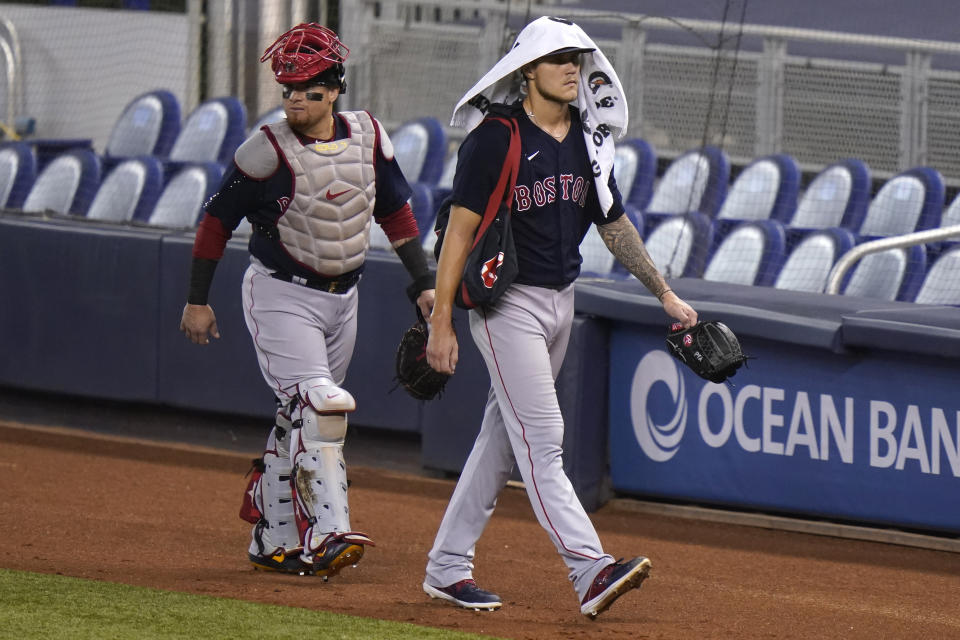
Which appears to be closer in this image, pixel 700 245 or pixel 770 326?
pixel 770 326

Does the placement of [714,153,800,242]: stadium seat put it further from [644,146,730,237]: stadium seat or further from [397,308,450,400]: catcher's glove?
[397,308,450,400]: catcher's glove

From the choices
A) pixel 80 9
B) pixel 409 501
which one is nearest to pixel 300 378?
pixel 409 501

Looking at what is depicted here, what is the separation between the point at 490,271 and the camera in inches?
159

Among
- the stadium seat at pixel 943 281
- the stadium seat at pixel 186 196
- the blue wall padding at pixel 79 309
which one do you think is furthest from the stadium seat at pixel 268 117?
the stadium seat at pixel 943 281

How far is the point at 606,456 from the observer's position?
6.43 metres

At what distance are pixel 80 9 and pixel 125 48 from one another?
4.87 ft

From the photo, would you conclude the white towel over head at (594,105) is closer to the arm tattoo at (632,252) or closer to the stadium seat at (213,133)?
the arm tattoo at (632,252)

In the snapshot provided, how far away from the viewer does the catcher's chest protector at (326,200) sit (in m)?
4.68

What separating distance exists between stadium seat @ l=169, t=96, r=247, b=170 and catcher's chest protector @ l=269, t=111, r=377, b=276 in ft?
17.2

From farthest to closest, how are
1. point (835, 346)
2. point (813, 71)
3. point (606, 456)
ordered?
point (813, 71), point (606, 456), point (835, 346)

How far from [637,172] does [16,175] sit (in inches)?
169

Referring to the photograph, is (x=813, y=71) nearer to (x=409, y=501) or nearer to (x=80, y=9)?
(x=409, y=501)

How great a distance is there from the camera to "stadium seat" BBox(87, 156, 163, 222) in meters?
9.30

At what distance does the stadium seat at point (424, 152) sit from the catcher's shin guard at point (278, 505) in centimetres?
479
